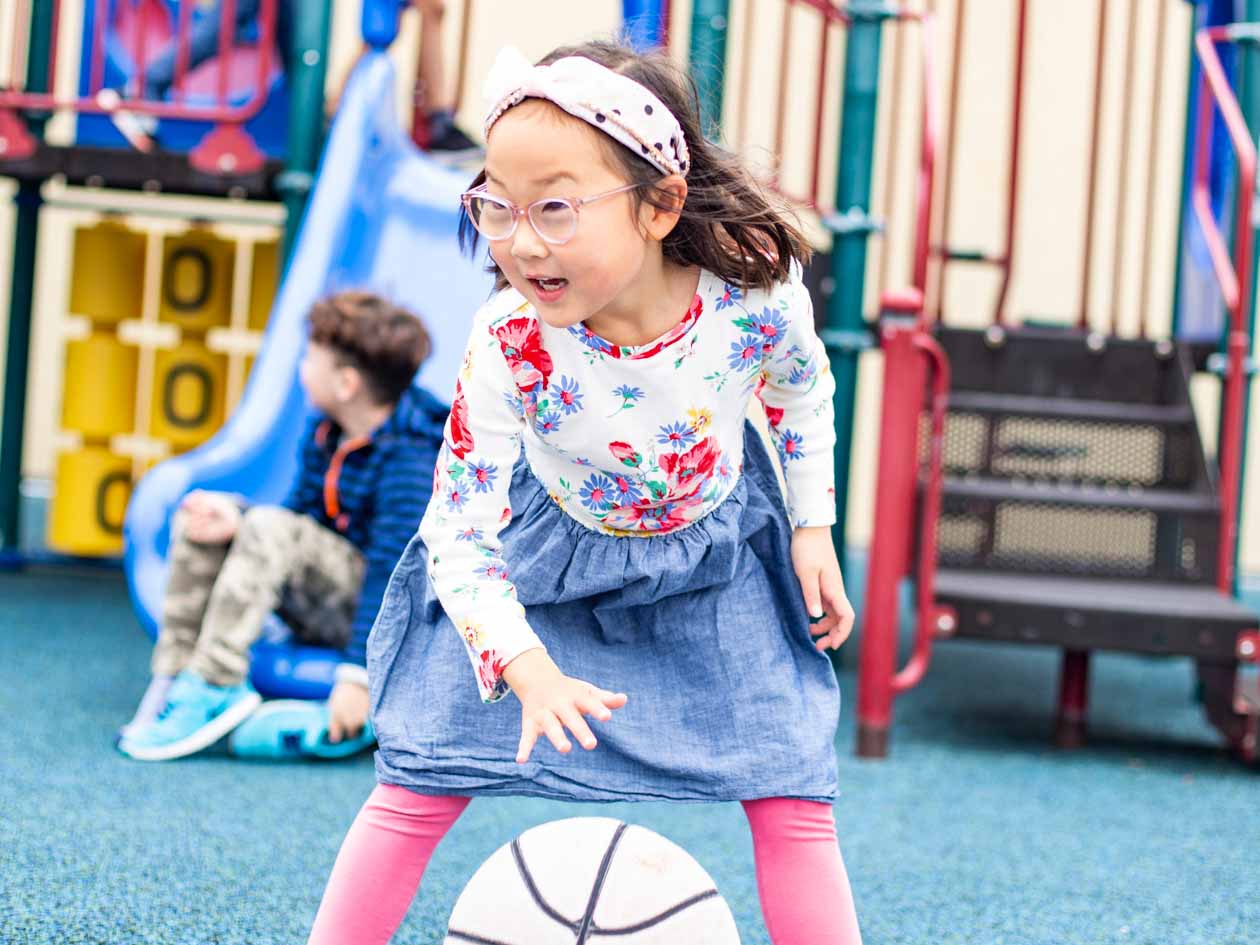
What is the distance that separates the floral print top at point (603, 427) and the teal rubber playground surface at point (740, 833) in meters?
0.17

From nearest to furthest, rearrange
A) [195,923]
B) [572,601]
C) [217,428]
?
[572,601]
[195,923]
[217,428]

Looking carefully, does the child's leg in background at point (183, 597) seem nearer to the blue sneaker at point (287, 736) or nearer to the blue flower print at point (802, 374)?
the blue sneaker at point (287, 736)

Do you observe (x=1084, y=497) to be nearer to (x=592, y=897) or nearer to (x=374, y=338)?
(x=374, y=338)

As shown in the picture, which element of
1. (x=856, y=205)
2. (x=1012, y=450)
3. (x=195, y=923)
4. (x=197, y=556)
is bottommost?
(x=195, y=923)

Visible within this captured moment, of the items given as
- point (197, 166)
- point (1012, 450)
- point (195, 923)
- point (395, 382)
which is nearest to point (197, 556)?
point (395, 382)

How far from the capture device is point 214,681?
2873 millimetres

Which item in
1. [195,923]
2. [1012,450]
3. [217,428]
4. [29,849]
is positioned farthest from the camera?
[217,428]

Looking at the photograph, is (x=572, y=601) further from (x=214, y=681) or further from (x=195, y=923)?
(x=214, y=681)

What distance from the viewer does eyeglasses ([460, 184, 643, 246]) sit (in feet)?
4.38

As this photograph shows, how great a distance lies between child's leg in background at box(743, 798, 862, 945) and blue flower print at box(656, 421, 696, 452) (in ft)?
1.20

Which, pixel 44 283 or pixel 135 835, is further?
pixel 44 283

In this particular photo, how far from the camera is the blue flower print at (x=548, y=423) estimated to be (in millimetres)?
1500

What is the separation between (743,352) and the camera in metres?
1.54

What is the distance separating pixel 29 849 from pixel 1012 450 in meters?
2.61
